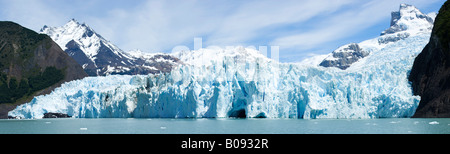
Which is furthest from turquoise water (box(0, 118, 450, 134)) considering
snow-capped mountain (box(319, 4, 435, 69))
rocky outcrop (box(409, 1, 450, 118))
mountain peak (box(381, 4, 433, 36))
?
mountain peak (box(381, 4, 433, 36))

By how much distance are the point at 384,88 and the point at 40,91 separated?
57.8 metres

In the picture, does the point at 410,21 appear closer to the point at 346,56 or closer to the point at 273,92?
the point at 346,56

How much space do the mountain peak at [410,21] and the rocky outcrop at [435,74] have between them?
334ft

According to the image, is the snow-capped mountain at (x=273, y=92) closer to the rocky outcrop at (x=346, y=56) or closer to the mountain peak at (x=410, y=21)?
the rocky outcrop at (x=346, y=56)

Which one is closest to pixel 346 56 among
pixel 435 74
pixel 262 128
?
pixel 435 74

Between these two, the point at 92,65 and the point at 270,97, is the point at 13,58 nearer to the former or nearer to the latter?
the point at 270,97

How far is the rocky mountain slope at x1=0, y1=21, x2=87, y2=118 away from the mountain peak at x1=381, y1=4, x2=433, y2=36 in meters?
105

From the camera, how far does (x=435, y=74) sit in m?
35.1

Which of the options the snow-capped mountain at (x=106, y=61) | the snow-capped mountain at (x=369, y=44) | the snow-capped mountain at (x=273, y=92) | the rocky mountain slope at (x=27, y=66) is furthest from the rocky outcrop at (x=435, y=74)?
the snow-capped mountain at (x=106, y=61)

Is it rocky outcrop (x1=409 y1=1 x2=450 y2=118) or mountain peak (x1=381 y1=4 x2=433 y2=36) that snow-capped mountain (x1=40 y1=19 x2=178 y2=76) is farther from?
rocky outcrop (x1=409 y1=1 x2=450 y2=118)

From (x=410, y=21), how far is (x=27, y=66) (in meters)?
121

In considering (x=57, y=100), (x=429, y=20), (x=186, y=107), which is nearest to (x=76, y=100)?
(x=57, y=100)

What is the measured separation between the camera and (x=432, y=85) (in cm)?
3459
